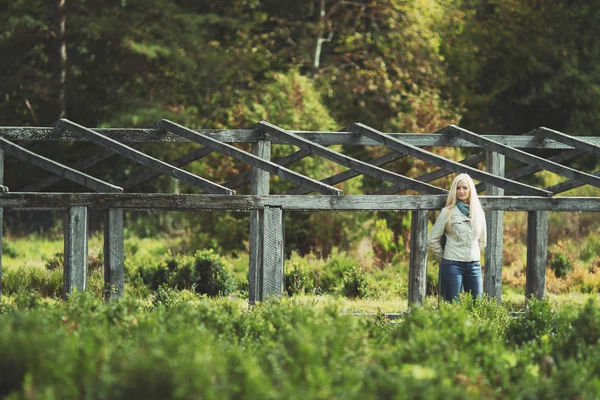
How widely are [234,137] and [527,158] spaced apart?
363 centimetres

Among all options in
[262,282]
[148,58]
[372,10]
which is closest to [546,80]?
[372,10]

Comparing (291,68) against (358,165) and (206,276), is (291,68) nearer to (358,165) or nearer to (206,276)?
(206,276)

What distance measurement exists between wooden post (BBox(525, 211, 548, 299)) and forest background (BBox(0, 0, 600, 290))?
887 centimetres

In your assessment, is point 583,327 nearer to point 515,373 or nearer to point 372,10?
point 515,373

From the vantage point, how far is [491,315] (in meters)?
9.23

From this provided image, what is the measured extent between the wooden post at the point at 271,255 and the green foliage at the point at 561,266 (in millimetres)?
7537

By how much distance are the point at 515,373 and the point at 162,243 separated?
52.2 ft

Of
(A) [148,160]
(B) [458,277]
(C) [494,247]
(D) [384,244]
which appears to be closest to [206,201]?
(A) [148,160]

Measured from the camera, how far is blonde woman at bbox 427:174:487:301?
10547mm

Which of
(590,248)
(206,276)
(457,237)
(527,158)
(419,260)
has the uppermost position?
(527,158)

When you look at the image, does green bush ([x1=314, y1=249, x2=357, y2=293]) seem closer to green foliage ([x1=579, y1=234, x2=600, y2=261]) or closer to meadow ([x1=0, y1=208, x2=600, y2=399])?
meadow ([x1=0, y1=208, x2=600, y2=399])

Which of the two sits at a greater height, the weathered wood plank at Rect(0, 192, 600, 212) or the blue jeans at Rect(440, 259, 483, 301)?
the weathered wood plank at Rect(0, 192, 600, 212)

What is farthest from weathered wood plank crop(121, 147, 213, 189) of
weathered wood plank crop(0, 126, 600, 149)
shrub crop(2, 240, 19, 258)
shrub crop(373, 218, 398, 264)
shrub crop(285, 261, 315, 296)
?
shrub crop(2, 240, 19, 258)

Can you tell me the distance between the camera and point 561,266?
1689cm
